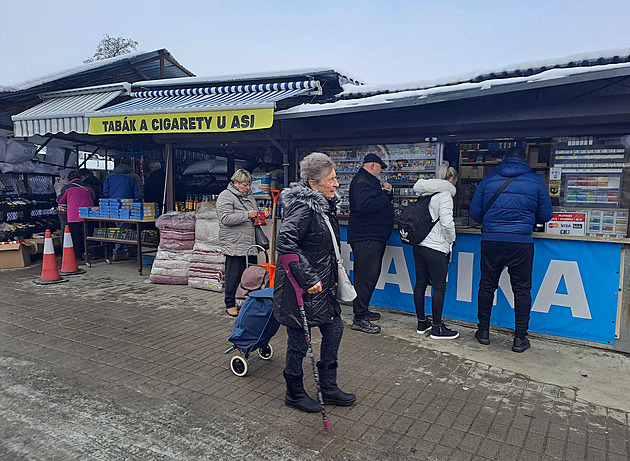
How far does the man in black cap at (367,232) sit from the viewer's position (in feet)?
16.4

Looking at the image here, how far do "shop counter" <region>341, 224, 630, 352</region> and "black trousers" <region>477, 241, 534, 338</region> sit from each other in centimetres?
41

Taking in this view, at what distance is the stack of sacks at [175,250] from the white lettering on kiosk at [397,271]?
335cm

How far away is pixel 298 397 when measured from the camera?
334 centimetres

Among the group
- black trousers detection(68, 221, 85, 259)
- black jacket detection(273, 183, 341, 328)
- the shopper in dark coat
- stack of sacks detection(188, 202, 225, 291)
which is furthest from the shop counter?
black trousers detection(68, 221, 85, 259)

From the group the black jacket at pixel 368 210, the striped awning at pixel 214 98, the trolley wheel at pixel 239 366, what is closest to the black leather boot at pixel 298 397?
the trolley wheel at pixel 239 366

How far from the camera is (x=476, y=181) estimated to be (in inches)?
238

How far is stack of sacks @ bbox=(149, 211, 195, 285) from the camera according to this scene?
7.33 metres

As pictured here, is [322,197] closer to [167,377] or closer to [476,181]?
[167,377]

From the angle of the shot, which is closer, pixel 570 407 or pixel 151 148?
pixel 570 407

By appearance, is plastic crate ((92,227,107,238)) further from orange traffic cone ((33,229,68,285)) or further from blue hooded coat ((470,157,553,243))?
blue hooded coat ((470,157,553,243))

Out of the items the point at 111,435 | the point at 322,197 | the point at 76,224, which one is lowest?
the point at 111,435

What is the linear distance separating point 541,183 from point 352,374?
2689mm


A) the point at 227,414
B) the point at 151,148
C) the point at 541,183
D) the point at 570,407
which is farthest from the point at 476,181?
the point at 151,148

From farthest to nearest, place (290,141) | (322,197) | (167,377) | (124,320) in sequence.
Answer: (290,141) < (124,320) < (167,377) < (322,197)
